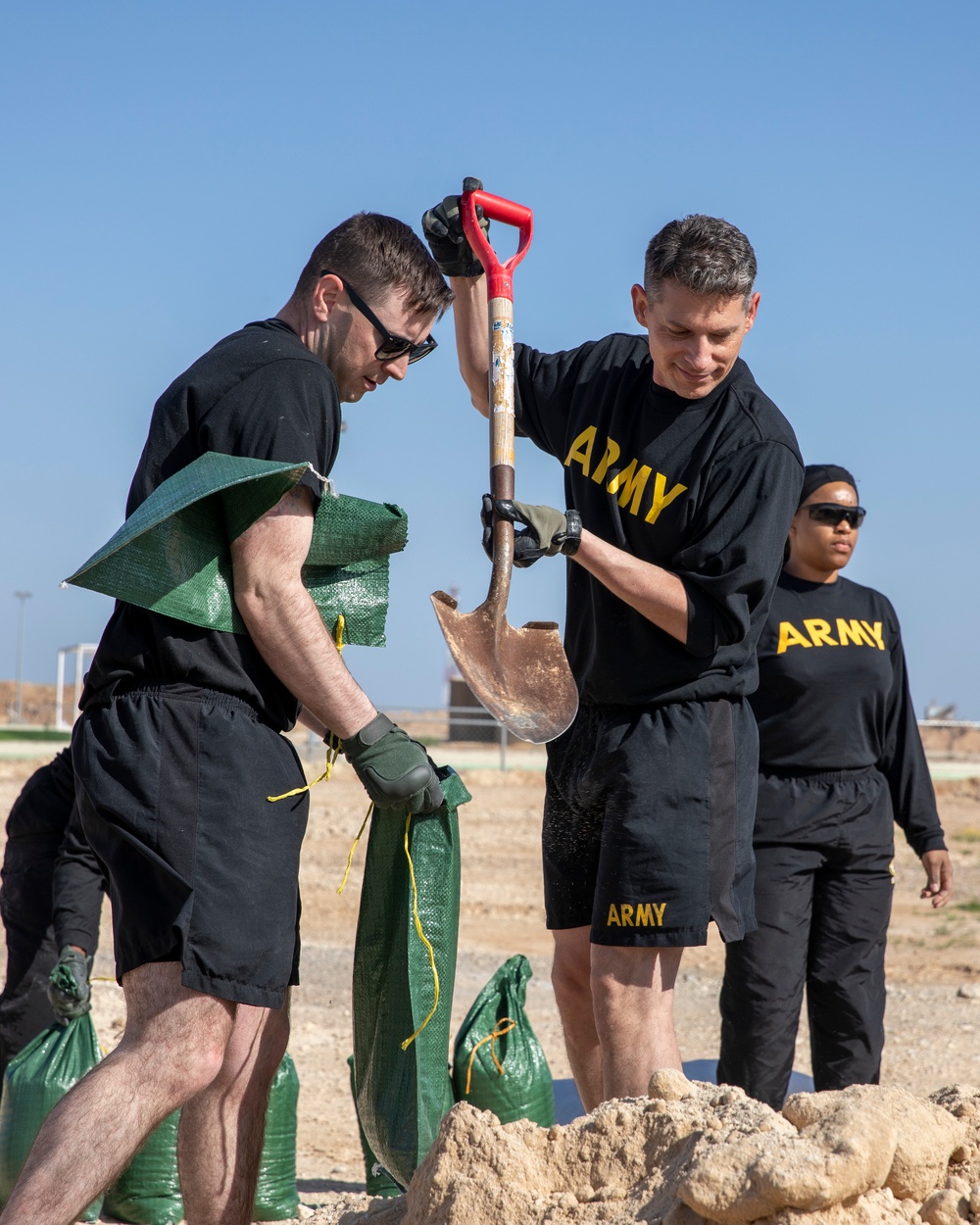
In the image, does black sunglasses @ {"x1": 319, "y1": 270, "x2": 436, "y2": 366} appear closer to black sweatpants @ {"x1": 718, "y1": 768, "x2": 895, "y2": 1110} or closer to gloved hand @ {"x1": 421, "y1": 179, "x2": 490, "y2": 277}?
gloved hand @ {"x1": 421, "y1": 179, "x2": 490, "y2": 277}

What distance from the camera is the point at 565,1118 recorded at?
450cm

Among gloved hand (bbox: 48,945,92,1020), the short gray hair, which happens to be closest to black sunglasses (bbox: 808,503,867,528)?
the short gray hair

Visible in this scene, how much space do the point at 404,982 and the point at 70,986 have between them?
1.44m

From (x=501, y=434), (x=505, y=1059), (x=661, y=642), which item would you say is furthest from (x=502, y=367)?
(x=505, y=1059)

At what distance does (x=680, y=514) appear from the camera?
2.97 meters

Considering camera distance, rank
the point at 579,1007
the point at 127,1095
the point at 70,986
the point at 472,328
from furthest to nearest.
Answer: the point at 70,986, the point at 472,328, the point at 579,1007, the point at 127,1095

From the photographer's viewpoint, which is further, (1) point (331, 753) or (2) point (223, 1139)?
(1) point (331, 753)

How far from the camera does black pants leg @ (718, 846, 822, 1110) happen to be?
4023mm

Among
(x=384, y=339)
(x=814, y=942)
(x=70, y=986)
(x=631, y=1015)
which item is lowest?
(x=70, y=986)

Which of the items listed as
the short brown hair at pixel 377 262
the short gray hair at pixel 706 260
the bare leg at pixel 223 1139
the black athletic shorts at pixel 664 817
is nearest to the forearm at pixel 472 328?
the short brown hair at pixel 377 262

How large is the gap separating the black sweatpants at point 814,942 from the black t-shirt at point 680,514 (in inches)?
47.2

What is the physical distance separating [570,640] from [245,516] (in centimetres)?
98

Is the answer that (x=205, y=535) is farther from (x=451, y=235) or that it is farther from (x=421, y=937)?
(x=451, y=235)

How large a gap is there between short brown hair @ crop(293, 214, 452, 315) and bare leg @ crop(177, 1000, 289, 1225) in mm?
1485
